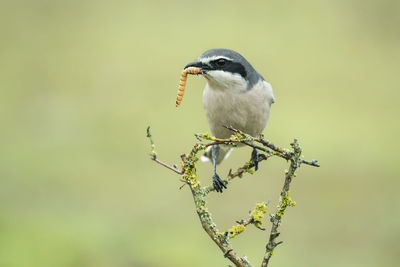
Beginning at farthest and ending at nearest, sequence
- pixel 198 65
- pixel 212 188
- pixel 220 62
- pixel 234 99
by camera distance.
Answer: pixel 234 99 → pixel 220 62 → pixel 198 65 → pixel 212 188

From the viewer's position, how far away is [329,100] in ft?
47.4

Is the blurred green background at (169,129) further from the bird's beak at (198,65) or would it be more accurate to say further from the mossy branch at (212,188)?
the mossy branch at (212,188)

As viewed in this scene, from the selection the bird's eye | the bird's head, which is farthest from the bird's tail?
the bird's eye

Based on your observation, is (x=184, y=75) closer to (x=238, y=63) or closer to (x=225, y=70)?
(x=225, y=70)


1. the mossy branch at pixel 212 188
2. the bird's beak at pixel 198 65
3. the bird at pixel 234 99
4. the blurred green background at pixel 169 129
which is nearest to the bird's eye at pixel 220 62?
the bird at pixel 234 99

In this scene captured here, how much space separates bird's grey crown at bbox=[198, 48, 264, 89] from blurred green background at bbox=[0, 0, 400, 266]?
2.72m

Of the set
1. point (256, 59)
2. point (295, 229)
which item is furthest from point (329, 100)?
point (295, 229)

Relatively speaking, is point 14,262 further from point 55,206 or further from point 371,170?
point 371,170

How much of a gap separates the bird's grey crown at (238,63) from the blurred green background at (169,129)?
2724 millimetres

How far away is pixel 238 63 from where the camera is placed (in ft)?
16.9

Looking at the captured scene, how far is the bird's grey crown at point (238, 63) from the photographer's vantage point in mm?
4891

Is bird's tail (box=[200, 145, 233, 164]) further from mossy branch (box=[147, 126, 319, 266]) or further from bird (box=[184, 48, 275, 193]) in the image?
mossy branch (box=[147, 126, 319, 266])

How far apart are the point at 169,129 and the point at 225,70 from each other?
7.91 m

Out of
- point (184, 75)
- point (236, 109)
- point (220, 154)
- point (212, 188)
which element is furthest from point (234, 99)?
point (212, 188)
